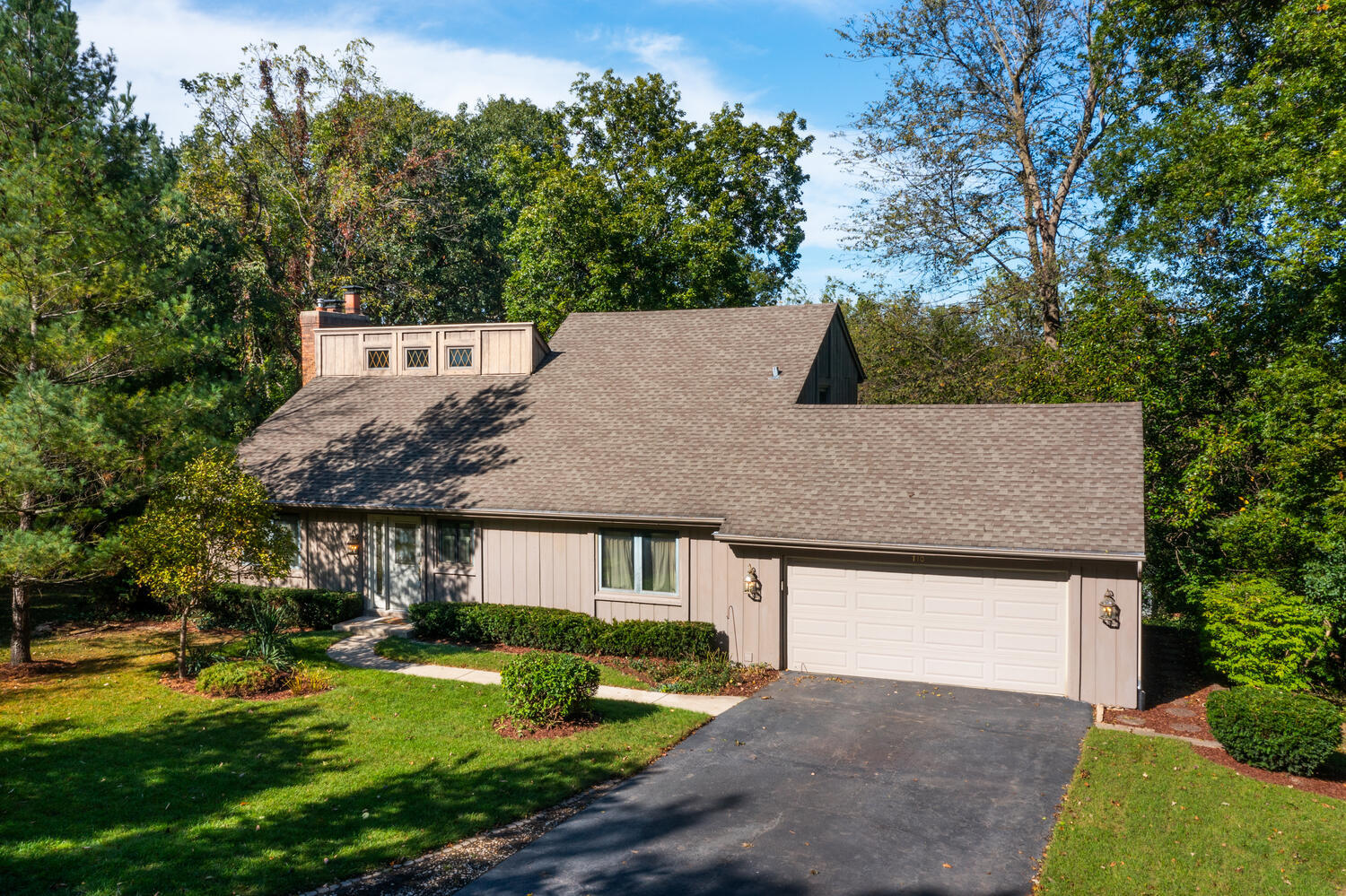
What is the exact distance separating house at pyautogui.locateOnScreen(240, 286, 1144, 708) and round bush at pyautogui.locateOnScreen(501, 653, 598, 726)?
4228mm

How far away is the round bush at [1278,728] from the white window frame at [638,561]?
8887 millimetres

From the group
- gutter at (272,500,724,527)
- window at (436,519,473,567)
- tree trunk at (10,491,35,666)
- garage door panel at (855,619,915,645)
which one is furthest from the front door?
garage door panel at (855,619,915,645)

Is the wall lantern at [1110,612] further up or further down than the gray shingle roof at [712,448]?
further down

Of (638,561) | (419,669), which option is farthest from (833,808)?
(419,669)

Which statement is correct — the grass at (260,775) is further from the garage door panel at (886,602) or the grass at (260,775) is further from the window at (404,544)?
the window at (404,544)

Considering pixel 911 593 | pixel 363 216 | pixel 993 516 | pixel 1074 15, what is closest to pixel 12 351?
pixel 911 593

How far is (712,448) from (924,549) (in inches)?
215

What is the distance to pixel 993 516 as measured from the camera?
14.4 meters

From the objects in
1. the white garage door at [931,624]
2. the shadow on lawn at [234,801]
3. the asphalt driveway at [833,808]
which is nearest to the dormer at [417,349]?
the white garage door at [931,624]

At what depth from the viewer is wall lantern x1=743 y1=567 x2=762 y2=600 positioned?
15.5 m

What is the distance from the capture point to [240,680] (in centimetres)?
1370

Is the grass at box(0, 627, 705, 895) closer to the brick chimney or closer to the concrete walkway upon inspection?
the concrete walkway

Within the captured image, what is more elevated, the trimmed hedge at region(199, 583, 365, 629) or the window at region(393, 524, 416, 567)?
the window at region(393, 524, 416, 567)

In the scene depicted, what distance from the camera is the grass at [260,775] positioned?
8.01m
